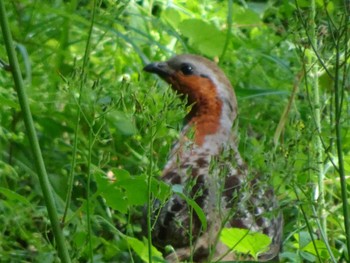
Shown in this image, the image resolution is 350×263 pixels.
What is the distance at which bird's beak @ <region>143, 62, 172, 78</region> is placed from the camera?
484 centimetres

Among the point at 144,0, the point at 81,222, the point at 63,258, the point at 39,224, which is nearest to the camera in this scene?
the point at 63,258

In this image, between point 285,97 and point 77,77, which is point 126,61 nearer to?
point 285,97

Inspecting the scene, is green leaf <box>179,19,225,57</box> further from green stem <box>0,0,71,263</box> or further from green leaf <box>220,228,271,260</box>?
green stem <box>0,0,71,263</box>

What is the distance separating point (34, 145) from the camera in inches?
89.9

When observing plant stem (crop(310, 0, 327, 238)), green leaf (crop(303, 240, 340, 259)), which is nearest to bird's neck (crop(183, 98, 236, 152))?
plant stem (crop(310, 0, 327, 238))

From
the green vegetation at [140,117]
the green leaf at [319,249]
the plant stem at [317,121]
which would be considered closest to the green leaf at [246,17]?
the green vegetation at [140,117]

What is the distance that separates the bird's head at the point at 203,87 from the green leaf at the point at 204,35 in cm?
34

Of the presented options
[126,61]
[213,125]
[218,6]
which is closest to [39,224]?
[213,125]

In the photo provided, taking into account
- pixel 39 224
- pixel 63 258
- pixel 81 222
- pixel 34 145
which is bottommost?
pixel 39 224

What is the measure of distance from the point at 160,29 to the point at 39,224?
1385mm

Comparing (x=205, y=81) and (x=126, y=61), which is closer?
(x=205, y=81)

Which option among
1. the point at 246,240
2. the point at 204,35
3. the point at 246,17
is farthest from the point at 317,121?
the point at 246,17

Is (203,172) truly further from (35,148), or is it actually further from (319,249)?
(35,148)

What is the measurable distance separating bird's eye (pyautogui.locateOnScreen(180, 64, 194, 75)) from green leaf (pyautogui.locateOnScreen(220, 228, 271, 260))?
2225mm
